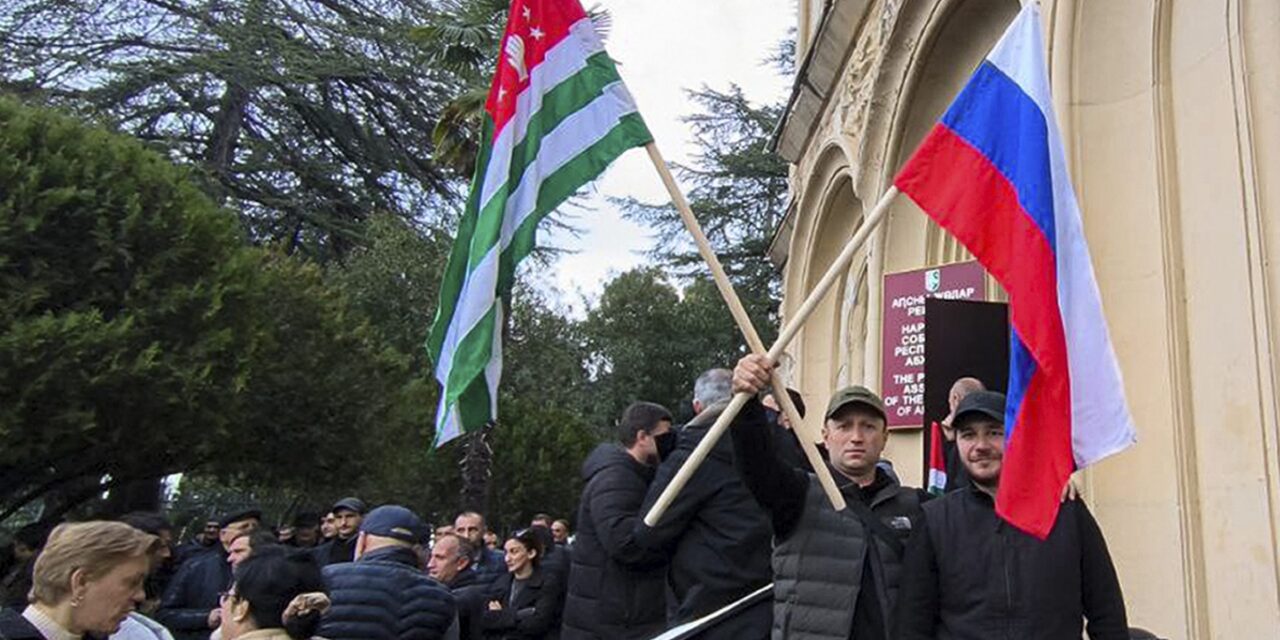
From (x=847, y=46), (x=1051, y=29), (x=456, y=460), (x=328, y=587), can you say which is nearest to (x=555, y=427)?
(x=456, y=460)

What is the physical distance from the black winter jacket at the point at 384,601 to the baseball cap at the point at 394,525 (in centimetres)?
7

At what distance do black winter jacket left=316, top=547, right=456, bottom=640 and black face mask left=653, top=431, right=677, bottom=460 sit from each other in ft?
4.05

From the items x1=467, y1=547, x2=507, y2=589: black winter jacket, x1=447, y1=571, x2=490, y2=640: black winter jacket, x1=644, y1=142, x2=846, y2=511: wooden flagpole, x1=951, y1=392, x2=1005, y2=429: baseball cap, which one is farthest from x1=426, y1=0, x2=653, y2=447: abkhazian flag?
x1=467, y1=547, x2=507, y2=589: black winter jacket

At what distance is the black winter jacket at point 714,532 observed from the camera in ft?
14.6

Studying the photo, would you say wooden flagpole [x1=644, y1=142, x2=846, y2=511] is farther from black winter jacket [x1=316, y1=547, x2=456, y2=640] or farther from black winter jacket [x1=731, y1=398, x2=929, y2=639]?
black winter jacket [x1=316, y1=547, x2=456, y2=640]

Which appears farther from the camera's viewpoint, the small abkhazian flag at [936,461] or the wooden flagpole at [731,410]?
the small abkhazian flag at [936,461]

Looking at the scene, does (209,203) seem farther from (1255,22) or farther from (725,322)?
(725,322)

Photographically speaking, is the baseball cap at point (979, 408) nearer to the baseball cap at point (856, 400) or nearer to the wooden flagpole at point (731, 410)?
the baseball cap at point (856, 400)

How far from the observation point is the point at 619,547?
498 cm

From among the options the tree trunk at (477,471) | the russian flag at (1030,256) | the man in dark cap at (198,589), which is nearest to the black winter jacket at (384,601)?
the russian flag at (1030,256)

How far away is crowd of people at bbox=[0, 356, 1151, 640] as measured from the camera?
136 inches

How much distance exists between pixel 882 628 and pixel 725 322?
33.8 meters

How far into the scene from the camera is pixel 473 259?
4477mm

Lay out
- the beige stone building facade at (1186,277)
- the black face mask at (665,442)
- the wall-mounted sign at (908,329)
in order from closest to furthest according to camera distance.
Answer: the black face mask at (665,442), the beige stone building facade at (1186,277), the wall-mounted sign at (908,329)
